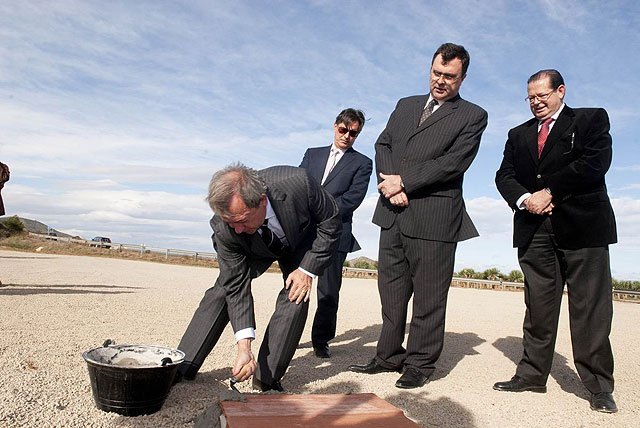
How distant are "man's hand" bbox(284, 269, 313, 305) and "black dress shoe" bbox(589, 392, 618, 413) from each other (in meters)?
2.13

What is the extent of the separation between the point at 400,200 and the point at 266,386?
67.8 inches

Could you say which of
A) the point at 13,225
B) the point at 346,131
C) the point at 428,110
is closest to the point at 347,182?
the point at 346,131

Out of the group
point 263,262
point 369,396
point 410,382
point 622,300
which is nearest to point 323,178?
point 263,262

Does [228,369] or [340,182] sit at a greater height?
[340,182]

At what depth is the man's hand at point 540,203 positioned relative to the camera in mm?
4363

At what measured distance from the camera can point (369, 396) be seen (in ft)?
11.4

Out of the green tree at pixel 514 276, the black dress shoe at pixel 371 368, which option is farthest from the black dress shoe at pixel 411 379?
the green tree at pixel 514 276

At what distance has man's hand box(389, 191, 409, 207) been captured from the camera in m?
4.64

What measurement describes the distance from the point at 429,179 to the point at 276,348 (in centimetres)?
168

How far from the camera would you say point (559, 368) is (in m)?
5.60

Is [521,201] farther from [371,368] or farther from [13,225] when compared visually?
[13,225]

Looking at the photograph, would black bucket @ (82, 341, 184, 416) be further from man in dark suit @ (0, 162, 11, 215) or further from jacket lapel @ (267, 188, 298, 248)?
man in dark suit @ (0, 162, 11, 215)

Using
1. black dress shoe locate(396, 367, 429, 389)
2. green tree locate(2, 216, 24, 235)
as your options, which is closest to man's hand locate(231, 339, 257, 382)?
black dress shoe locate(396, 367, 429, 389)

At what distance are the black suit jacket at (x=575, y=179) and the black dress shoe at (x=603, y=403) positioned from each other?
1035mm
